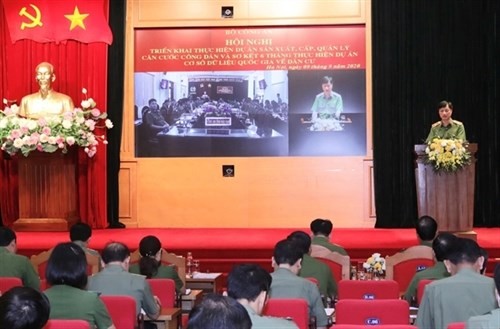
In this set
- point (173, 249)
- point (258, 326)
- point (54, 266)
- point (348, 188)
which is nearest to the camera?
point (258, 326)

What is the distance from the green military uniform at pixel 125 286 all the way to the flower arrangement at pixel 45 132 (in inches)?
197

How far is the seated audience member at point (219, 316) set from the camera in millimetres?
1936

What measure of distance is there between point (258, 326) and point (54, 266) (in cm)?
111

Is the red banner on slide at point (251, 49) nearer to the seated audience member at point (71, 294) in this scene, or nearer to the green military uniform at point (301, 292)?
the green military uniform at point (301, 292)

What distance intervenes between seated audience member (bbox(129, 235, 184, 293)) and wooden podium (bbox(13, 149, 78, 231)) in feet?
14.6

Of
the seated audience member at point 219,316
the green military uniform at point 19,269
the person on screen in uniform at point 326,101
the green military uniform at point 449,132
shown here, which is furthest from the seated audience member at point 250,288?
the person on screen in uniform at point 326,101

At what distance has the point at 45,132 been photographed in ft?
31.0

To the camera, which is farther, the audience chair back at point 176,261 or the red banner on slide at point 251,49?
the red banner on slide at point 251,49

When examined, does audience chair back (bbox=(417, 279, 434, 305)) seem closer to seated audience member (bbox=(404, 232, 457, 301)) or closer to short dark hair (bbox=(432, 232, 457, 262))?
seated audience member (bbox=(404, 232, 457, 301))

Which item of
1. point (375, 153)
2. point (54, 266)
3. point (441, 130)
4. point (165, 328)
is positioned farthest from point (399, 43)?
point (54, 266)

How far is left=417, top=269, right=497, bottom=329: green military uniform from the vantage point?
3898 mm

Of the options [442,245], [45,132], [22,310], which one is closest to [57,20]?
[45,132]

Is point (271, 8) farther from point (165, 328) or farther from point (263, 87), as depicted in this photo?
point (165, 328)

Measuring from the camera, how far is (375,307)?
148 inches
